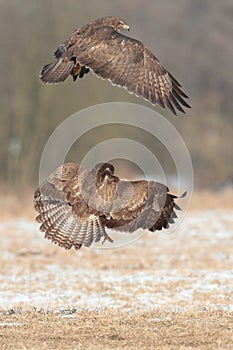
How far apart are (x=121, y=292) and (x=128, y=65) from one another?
3.12 meters

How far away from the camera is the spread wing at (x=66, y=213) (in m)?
8.90

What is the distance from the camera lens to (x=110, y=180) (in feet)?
28.3

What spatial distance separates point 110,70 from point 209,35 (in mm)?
41737

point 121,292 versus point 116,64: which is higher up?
point 116,64

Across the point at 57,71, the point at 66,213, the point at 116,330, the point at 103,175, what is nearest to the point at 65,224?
the point at 66,213

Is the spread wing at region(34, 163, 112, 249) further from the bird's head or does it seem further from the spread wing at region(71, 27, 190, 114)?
the spread wing at region(71, 27, 190, 114)

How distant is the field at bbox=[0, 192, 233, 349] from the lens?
23.2ft

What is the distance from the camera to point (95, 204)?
881cm

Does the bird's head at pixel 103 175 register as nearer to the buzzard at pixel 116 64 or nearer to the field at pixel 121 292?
the buzzard at pixel 116 64

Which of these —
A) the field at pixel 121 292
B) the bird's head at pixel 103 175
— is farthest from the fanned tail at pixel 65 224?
the field at pixel 121 292

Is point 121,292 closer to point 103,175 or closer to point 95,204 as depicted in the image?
point 95,204

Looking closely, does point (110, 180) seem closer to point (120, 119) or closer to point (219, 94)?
point (120, 119)

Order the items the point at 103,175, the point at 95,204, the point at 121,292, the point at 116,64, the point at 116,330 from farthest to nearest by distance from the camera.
Answer: the point at 121,292, the point at 116,64, the point at 95,204, the point at 103,175, the point at 116,330

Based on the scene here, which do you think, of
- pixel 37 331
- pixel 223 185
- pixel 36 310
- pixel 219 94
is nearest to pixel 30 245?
pixel 36 310
